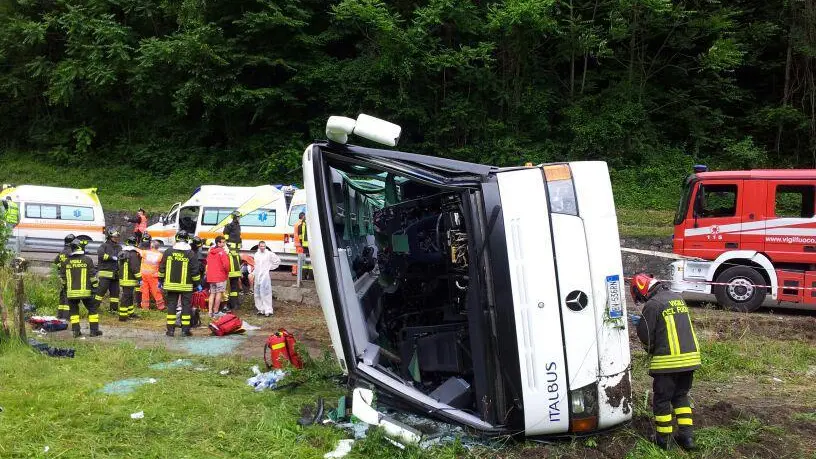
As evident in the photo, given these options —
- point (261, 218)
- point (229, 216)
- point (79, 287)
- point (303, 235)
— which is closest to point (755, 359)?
point (303, 235)

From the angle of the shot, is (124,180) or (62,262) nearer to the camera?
(62,262)

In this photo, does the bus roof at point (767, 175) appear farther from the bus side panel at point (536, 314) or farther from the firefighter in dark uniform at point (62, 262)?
the firefighter in dark uniform at point (62, 262)

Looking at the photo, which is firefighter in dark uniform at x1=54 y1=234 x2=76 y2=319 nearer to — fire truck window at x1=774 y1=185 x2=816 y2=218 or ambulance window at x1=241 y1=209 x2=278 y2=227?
ambulance window at x1=241 y1=209 x2=278 y2=227

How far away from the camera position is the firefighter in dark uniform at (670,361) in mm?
4828

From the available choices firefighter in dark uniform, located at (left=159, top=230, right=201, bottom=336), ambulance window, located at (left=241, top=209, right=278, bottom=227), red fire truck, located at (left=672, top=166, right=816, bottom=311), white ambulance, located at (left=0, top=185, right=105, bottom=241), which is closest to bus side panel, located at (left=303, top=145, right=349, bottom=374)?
firefighter in dark uniform, located at (left=159, top=230, right=201, bottom=336)

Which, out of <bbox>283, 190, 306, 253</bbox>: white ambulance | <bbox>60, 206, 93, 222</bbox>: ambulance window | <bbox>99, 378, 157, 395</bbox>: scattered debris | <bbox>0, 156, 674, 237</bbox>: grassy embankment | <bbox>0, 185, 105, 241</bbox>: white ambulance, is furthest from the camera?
<bbox>0, 156, 674, 237</bbox>: grassy embankment

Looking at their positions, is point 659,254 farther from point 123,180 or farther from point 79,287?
point 123,180

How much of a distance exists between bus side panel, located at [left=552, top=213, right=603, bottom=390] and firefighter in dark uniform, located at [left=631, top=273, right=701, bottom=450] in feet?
2.82

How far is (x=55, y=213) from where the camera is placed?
18.0 metres

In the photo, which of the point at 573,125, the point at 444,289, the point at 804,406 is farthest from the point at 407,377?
the point at 573,125

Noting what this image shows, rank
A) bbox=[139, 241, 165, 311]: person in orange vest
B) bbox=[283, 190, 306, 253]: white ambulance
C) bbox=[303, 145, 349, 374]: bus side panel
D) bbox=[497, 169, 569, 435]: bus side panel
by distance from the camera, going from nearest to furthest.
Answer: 1. bbox=[497, 169, 569, 435]: bus side panel
2. bbox=[303, 145, 349, 374]: bus side panel
3. bbox=[139, 241, 165, 311]: person in orange vest
4. bbox=[283, 190, 306, 253]: white ambulance

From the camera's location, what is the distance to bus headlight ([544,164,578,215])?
439 cm

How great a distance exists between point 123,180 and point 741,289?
74.0 feet

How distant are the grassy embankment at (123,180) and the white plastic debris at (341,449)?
1857cm
